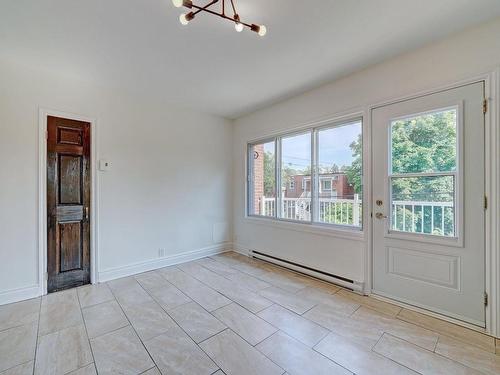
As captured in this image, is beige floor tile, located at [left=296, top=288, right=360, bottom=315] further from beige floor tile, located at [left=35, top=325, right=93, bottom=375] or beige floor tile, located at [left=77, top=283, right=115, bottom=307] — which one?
beige floor tile, located at [left=77, top=283, right=115, bottom=307]

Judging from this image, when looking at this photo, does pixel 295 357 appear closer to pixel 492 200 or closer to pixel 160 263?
pixel 492 200

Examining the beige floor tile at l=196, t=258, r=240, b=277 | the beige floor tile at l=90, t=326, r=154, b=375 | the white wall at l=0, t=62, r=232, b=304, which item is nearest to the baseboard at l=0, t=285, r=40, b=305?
the white wall at l=0, t=62, r=232, b=304

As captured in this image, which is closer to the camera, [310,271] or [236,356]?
[236,356]

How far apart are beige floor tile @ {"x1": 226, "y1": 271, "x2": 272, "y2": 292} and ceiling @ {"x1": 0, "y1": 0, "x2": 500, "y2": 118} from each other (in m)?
2.72

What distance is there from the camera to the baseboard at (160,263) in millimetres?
3281

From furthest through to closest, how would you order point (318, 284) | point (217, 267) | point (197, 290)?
point (217, 267)
point (318, 284)
point (197, 290)

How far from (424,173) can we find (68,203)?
4200 millimetres

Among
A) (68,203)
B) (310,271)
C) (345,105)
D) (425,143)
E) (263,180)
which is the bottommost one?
(310,271)

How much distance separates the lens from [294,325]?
7.20 feet

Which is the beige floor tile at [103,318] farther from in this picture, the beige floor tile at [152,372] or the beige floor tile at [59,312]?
the beige floor tile at [152,372]

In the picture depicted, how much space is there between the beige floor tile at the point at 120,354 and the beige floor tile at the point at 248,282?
1393mm

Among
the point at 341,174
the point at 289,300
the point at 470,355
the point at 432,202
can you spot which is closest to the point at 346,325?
the point at 289,300

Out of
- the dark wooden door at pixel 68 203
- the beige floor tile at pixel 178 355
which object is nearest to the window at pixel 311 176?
the beige floor tile at pixel 178 355

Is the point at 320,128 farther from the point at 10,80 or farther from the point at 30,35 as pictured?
the point at 10,80
